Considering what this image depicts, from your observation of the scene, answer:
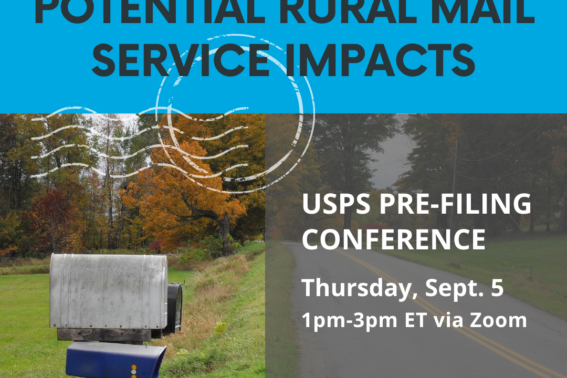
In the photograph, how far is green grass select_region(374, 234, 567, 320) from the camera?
16.4 meters

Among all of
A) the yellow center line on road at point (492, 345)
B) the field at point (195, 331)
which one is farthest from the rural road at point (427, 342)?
the field at point (195, 331)

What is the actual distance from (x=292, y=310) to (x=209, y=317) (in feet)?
11.1

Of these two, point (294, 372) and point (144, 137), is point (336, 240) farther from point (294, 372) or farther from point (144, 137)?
point (144, 137)

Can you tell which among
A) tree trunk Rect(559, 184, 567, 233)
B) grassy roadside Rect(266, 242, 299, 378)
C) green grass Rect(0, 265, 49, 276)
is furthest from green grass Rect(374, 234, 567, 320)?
green grass Rect(0, 265, 49, 276)

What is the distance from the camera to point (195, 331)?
44.0ft

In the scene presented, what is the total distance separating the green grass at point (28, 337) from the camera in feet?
40.7

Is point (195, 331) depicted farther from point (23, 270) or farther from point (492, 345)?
point (23, 270)

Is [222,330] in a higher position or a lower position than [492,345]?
lower

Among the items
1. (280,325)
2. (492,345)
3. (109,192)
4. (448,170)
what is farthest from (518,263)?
(109,192)

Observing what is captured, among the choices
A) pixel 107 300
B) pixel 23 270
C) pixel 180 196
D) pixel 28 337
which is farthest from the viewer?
pixel 23 270

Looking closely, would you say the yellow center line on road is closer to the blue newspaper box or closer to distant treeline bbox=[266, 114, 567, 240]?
distant treeline bbox=[266, 114, 567, 240]

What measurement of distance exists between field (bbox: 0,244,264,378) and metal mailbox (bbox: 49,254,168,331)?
334cm

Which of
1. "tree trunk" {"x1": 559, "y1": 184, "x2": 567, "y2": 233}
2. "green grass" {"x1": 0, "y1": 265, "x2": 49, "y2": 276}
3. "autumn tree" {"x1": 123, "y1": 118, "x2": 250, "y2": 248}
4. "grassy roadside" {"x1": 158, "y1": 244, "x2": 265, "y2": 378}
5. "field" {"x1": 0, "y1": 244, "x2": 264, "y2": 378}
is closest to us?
"grassy roadside" {"x1": 158, "y1": 244, "x2": 265, "y2": 378}

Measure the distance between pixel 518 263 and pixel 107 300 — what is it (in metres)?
19.7
